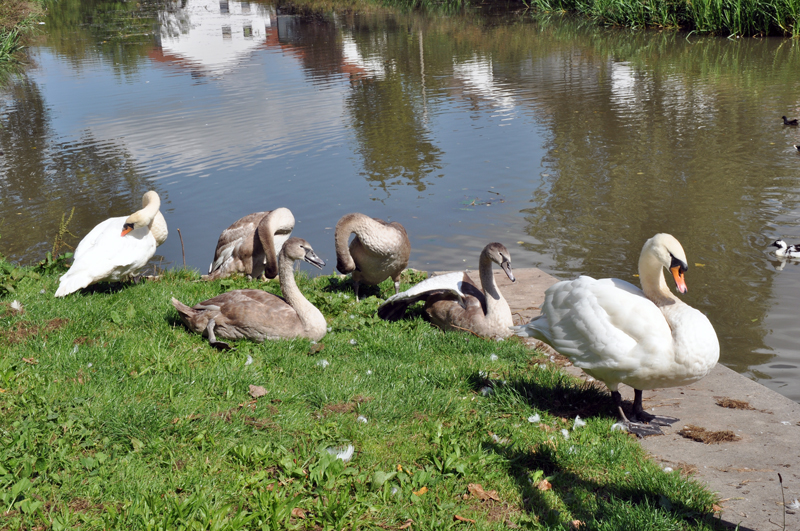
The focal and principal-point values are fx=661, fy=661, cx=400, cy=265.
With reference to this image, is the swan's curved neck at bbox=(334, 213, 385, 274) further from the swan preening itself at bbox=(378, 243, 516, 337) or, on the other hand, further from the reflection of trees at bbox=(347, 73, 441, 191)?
the reflection of trees at bbox=(347, 73, 441, 191)

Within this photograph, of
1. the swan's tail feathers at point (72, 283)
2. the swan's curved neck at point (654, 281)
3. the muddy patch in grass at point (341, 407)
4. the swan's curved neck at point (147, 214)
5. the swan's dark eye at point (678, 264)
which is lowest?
the muddy patch in grass at point (341, 407)

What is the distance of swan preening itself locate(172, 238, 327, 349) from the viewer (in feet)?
19.1

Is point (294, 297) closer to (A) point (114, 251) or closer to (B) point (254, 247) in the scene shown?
(A) point (114, 251)

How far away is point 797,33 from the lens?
84.4 feet

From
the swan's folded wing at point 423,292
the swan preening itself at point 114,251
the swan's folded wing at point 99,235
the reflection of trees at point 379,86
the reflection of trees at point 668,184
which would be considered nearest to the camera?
the swan preening itself at point 114,251

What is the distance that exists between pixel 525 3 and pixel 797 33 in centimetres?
2241

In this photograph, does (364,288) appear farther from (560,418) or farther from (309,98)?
(309,98)

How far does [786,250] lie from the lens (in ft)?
29.3

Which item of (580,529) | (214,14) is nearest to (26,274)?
(580,529)

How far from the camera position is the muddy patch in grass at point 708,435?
450 cm

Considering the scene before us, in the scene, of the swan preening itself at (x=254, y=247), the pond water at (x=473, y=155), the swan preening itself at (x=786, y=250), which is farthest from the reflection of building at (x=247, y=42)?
the swan preening itself at (x=786, y=250)

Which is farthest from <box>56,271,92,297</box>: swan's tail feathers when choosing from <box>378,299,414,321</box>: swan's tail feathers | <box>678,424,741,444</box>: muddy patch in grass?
<box>678,424,741,444</box>: muddy patch in grass

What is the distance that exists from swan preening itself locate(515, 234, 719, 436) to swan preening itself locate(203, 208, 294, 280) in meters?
4.00

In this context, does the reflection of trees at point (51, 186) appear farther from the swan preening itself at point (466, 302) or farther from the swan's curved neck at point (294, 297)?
the swan preening itself at point (466, 302)
